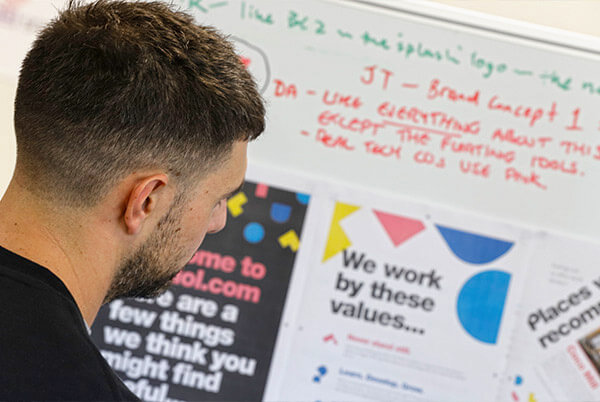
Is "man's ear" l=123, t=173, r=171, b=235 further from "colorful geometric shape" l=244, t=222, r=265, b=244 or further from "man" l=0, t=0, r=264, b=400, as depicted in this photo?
"colorful geometric shape" l=244, t=222, r=265, b=244

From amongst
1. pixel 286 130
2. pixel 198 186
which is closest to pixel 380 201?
pixel 286 130

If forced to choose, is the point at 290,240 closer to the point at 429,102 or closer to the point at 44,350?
the point at 429,102

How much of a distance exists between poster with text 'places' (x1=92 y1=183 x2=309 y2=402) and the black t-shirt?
1146 millimetres

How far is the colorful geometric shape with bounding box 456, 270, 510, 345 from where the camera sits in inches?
71.2

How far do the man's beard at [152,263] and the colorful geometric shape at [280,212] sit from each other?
0.89 metres

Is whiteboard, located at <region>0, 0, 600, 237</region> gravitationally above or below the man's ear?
above

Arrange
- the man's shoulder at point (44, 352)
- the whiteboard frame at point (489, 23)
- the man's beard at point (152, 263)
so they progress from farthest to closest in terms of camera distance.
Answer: the whiteboard frame at point (489, 23)
the man's beard at point (152, 263)
the man's shoulder at point (44, 352)

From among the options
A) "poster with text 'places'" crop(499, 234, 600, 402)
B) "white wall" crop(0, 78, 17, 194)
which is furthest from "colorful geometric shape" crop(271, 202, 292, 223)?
"white wall" crop(0, 78, 17, 194)

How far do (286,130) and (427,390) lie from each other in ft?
2.47

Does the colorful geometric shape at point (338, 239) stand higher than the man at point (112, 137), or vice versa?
the colorful geometric shape at point (338, 239)

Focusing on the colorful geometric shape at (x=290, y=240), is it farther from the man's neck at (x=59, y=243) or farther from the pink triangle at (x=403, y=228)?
the man's neck at (x=59, y=243)

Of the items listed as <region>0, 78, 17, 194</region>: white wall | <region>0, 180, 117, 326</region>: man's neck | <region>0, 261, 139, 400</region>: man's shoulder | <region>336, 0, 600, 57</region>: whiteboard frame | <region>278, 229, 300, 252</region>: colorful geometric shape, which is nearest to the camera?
<region>0, 261, 139, 400</region>: man's shoulder

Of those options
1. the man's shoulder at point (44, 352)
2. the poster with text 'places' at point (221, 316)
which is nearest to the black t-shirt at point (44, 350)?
the man's shoulder at point (44, 352)

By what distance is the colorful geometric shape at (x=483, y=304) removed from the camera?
5.93ft
